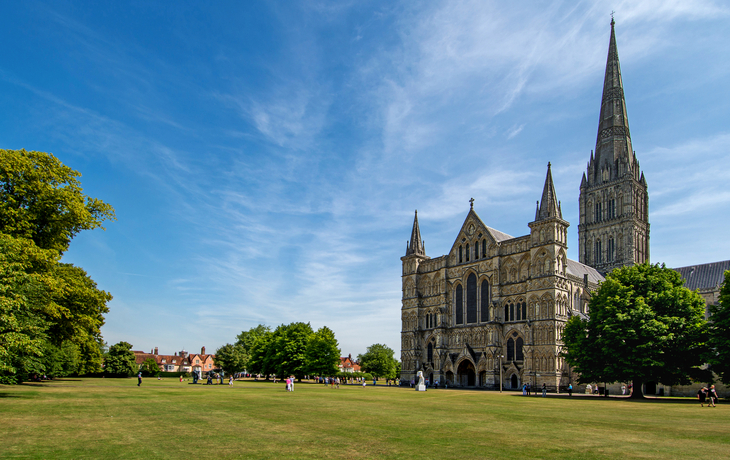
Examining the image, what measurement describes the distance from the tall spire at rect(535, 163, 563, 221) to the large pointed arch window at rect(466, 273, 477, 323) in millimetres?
13307

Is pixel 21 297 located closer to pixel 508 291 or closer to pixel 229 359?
pixel 508 291

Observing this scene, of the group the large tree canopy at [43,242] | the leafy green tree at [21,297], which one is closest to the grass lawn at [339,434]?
the leafy green tree at [21,297]

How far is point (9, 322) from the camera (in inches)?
960

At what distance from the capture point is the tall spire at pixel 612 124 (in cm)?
9731

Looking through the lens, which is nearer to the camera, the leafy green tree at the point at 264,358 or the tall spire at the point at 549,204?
the tall spire at the point at 549,204

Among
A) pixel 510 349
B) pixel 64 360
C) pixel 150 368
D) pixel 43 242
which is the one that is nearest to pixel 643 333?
pixel 510 349

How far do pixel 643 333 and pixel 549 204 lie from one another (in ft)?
88.4

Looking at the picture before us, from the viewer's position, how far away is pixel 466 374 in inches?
2785

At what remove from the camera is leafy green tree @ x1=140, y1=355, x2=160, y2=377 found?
11044 centimetres

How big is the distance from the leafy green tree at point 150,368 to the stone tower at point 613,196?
301ft

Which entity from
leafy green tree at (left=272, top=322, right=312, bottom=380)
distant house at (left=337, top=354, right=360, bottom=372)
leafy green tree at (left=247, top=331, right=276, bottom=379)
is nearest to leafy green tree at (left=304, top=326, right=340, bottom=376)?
leafy green tree at (left=272, top=322, right=312, bottom=380)

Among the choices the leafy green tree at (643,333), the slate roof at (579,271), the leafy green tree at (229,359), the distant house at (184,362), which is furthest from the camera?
the distant house at (184,362)

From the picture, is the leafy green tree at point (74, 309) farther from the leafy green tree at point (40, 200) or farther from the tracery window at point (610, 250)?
the tracery window at point (610, 250)

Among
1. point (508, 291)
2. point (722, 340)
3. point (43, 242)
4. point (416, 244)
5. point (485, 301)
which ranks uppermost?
point (416, 244)
